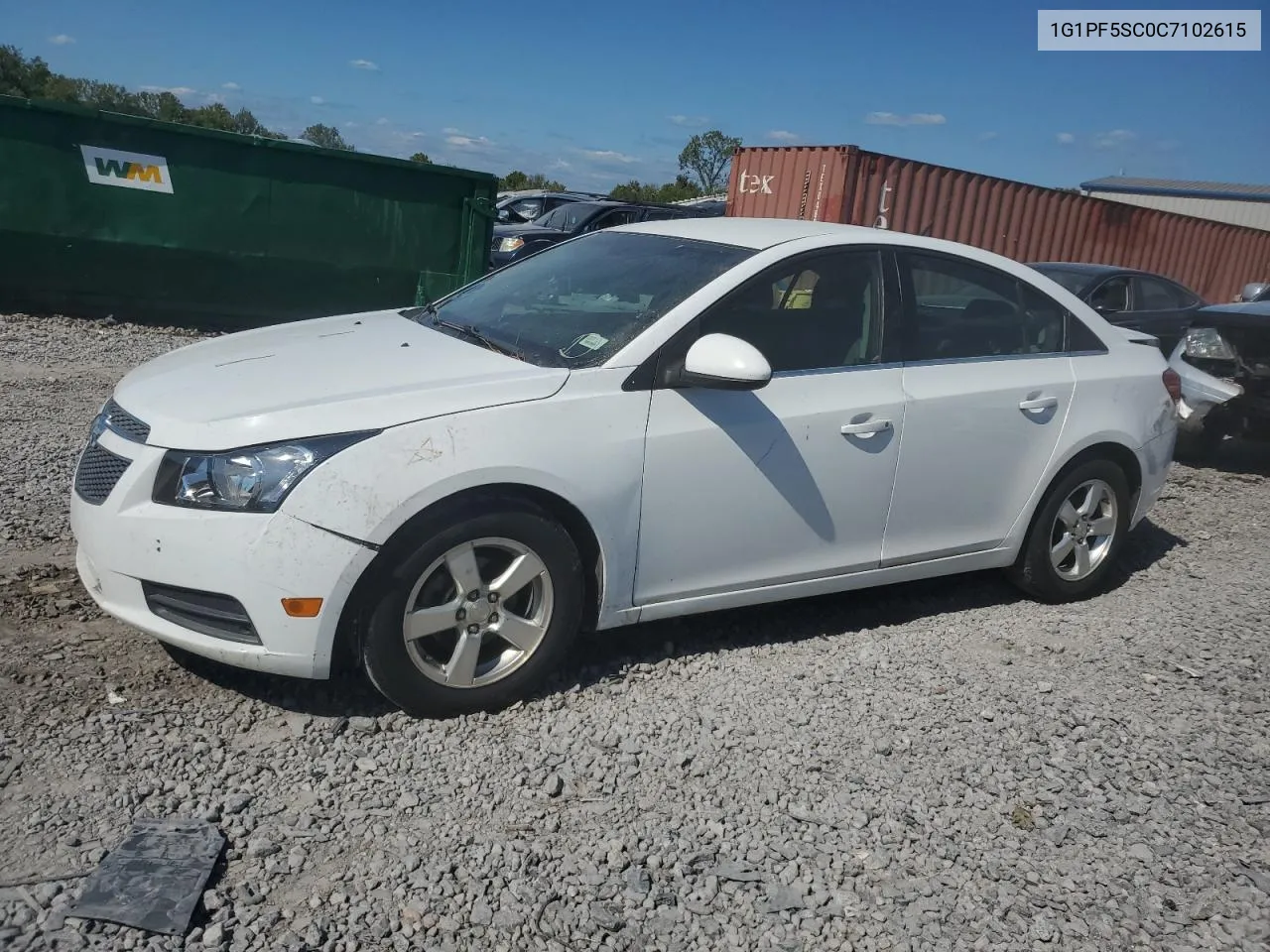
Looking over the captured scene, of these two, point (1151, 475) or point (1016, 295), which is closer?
point (1016, 295)

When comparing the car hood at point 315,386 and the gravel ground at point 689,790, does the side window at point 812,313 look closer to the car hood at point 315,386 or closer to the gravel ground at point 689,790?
the car hood at point 315,386

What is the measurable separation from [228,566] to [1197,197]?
51.9 m

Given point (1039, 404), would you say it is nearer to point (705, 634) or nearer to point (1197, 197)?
point (705, 634)

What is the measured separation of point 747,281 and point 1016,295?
150cm

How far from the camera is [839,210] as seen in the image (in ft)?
47.3

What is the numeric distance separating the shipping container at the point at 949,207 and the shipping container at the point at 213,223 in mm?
5048

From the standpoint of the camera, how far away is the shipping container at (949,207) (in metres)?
14.6

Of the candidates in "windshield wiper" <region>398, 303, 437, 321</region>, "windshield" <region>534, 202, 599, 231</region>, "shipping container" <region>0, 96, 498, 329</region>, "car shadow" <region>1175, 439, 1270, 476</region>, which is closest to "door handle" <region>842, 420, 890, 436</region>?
"windshield wiper" <region>398, 303, 437, 321</region>

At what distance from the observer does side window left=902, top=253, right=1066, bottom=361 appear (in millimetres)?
4516

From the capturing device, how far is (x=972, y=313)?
4.72 m

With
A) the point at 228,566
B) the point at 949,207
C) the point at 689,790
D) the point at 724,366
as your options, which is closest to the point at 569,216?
the point at 949,207


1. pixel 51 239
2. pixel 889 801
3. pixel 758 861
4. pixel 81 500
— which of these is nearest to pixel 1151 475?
pixel 889 801

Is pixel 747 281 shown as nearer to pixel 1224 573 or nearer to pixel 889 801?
pixel 889 801

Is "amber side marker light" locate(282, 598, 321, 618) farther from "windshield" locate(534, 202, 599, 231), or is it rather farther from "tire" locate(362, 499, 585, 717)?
"windshield" locate(534, 202, 599, 231)
